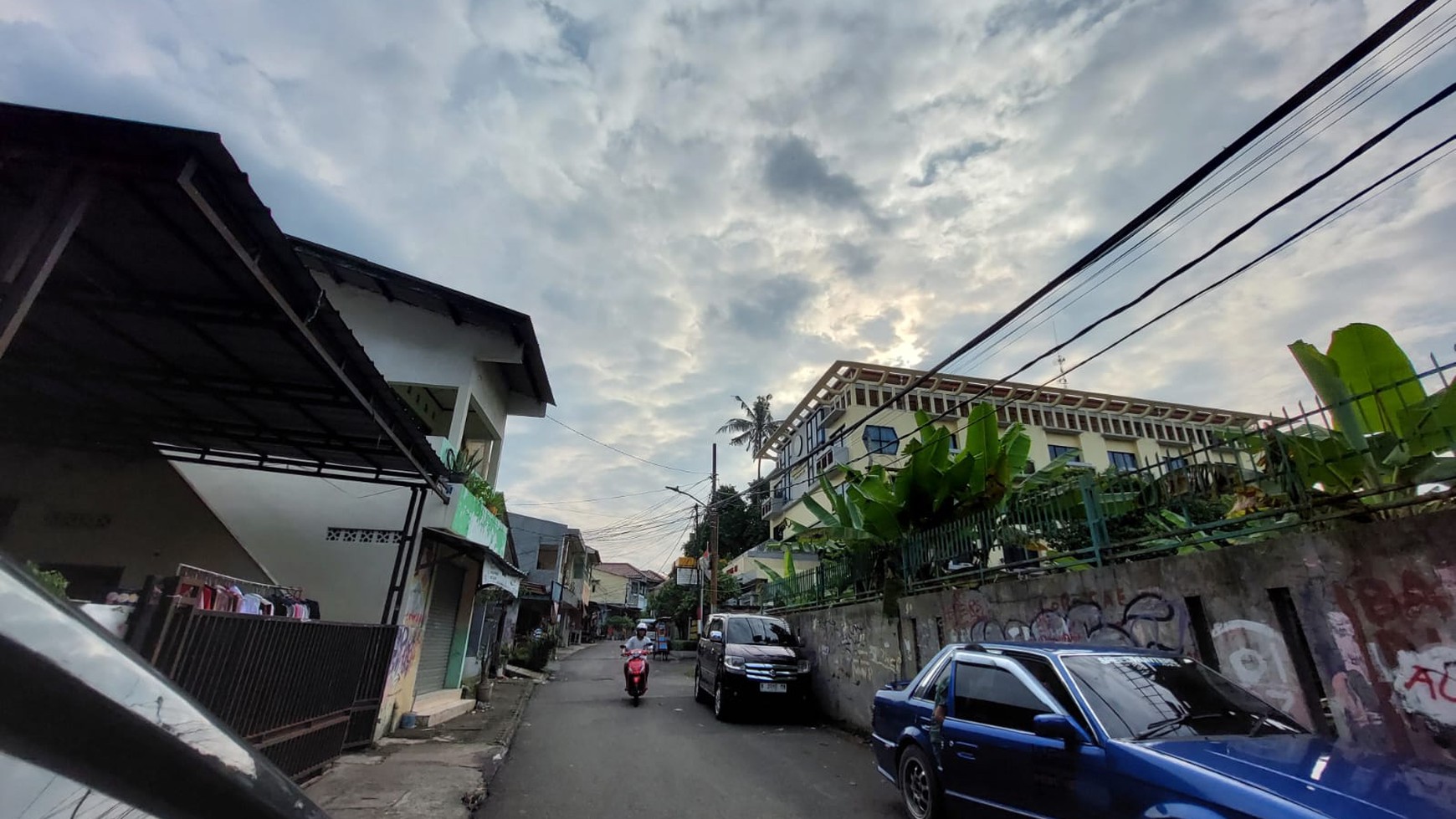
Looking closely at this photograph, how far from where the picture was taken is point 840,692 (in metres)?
11.3

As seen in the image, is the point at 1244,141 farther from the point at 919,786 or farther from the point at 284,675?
the point at 284,675

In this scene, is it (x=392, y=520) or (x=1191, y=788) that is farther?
(x=392, y=520)

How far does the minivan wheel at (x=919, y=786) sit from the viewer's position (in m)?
5.12

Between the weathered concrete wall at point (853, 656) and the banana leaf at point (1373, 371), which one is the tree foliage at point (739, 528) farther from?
the banana leaf at point (1373, 371)

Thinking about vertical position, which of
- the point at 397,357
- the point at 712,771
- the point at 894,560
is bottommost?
the point at 712,771

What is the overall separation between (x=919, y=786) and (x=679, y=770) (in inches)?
129

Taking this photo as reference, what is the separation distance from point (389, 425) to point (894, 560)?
25.6 feet

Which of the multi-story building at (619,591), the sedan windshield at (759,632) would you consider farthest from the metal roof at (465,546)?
the multi-story building at (619,591)

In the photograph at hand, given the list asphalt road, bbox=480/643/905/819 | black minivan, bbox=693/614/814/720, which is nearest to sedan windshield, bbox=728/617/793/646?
black minivan, bbox=693/614/814/720

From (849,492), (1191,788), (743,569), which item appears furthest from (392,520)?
(743,569)

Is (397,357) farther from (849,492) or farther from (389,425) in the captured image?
(849,492)

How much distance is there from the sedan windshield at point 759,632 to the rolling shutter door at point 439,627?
5485 mm

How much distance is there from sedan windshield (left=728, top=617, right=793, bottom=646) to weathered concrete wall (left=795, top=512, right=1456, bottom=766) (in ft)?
20.0

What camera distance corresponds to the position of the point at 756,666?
11531mm
